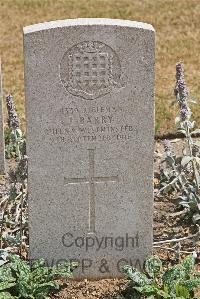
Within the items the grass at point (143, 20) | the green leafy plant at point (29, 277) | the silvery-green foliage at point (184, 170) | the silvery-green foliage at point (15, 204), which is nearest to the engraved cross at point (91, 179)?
the silvery-green foliage at point (15, 204)

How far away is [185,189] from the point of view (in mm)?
6379

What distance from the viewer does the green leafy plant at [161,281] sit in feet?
16.7

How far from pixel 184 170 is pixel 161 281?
140cm

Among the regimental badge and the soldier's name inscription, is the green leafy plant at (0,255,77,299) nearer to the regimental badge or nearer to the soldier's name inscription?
the soldier's name inscription

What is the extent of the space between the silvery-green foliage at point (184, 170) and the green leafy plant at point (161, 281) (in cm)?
86

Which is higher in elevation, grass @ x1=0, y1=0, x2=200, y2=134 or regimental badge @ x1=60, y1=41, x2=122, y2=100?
grass @ x1=0, y1=0, x2=200, y2=134

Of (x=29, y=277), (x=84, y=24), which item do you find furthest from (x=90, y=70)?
(x=29, y=277)

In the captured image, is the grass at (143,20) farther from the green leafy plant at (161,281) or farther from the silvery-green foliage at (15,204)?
the green leafy plant at (161,281)

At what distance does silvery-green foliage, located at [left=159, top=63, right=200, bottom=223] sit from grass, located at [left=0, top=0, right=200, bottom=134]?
2.36 metres

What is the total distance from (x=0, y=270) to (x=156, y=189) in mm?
2115

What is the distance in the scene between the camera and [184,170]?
6.55m

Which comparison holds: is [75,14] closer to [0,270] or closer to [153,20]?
[153,20]

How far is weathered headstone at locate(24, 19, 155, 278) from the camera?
4.91m

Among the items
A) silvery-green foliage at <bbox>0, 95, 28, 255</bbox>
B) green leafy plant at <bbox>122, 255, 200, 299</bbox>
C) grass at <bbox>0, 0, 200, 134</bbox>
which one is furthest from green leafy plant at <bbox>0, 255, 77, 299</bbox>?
grass at <bbox>0, 0, 200, 134</bbox>
